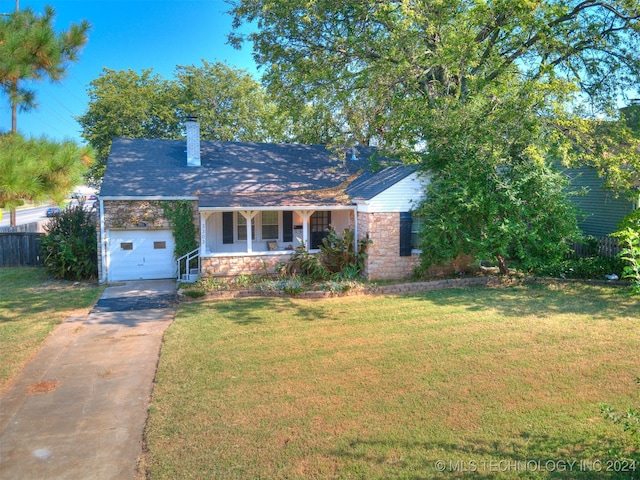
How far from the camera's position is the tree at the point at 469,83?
1125 cm

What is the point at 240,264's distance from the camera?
13.2m

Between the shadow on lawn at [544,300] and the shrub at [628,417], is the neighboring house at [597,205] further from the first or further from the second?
the shrub at [628,417]

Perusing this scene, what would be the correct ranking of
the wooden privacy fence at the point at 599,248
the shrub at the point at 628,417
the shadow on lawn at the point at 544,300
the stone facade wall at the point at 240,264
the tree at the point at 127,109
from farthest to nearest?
the tree at the point at 127,109 → the stone facade wall at the point at 240,264 → the wooden privacy fence at the point at 599,248 → the shadow on lawn at the point at 544,300 → the shrub at the point at 628,417

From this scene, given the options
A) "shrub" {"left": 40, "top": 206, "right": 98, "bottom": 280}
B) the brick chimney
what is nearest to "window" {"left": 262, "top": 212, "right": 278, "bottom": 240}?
the brick chimney

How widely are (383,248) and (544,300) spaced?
181 inches

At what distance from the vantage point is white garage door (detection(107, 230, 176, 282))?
14.1 meters

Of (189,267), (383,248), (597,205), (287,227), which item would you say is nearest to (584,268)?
(597,205)

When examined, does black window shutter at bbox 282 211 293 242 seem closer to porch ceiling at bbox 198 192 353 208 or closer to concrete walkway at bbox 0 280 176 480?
porch ceiling at bbox 198 192 353 208

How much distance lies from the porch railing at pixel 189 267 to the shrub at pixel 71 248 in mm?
2848

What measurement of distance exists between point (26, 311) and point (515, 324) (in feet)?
35.8

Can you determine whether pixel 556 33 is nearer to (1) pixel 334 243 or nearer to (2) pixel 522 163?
(2) pixel 522 163

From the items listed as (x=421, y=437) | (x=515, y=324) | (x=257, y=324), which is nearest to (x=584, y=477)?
(x=421, y=437)

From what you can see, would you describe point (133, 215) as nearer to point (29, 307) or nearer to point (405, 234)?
point (29, 307)

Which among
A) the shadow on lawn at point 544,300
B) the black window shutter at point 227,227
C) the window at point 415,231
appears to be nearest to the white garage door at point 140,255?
the black window shutter at point 227,227
